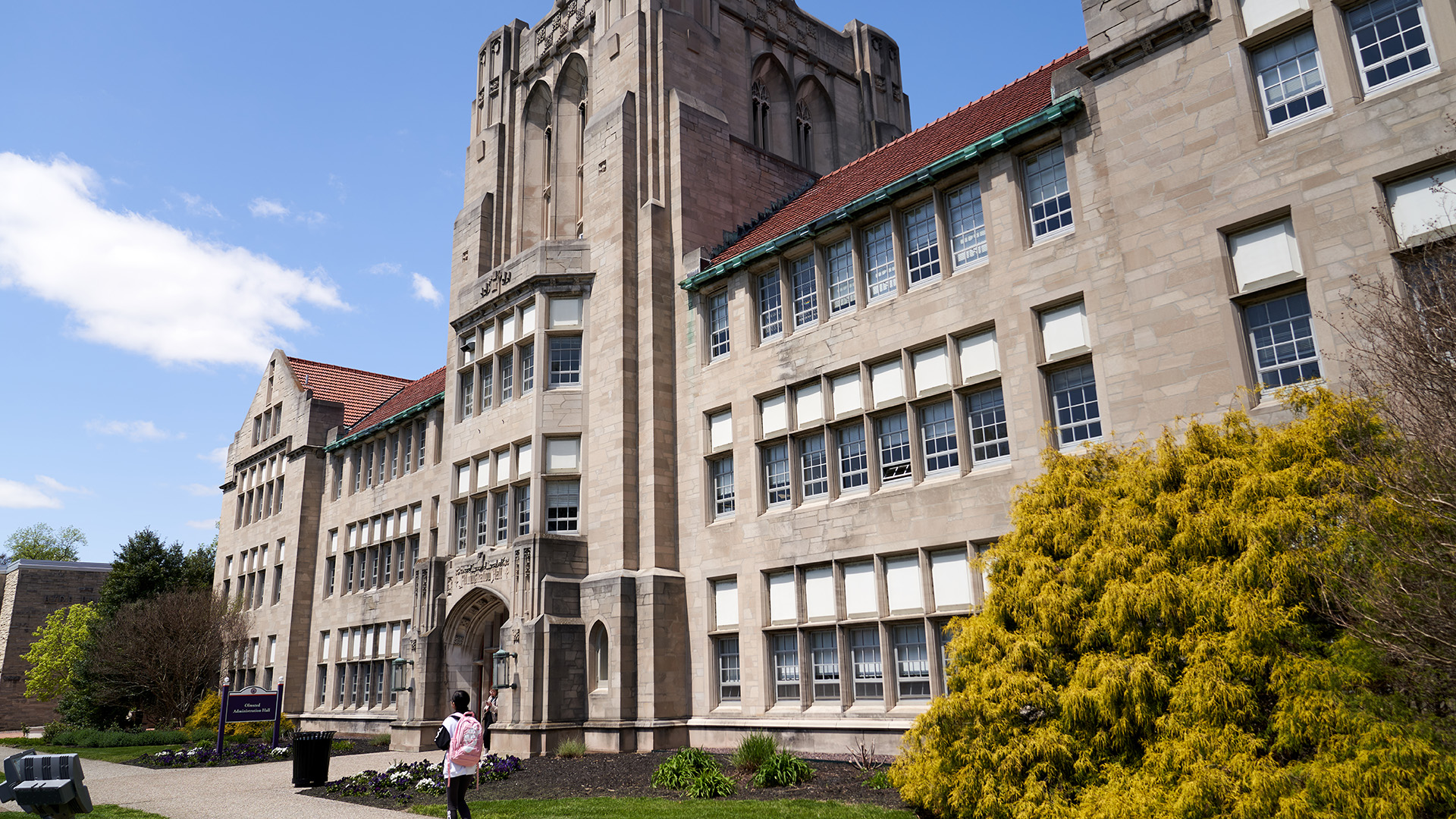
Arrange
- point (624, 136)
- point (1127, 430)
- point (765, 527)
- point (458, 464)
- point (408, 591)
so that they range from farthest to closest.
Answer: point (408, 591), point (458, 464), point (624, 136), point (765, 527), point (1127, 430)

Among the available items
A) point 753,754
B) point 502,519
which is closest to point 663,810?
point 753,754

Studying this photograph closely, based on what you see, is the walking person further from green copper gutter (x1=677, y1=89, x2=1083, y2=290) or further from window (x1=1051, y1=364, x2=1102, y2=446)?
green copper gutter (x1=677, y1=89, x2=1083, y2=290)

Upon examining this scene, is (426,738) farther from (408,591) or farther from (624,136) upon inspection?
(624,136)

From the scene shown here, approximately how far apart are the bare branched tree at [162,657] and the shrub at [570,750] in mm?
26400

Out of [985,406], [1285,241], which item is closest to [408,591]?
[985,406]

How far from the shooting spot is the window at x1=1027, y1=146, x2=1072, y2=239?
18.5 m

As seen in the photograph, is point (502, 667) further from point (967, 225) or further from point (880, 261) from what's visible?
point (967, 225)

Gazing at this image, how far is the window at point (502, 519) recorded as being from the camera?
27531 mm

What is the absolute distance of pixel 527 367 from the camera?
28.4 meters

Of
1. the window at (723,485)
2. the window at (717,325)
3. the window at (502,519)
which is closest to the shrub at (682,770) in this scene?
the window at (723,485)

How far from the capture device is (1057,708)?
1172 cm

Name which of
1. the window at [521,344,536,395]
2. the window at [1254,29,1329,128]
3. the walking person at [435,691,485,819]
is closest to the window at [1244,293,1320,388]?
the window at [1254,29,1329,128]

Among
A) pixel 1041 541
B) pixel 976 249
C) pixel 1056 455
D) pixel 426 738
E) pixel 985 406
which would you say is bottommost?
pixel 426 738

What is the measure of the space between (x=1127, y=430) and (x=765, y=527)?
30.6ft
